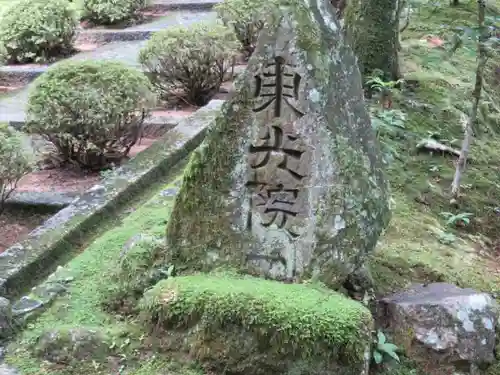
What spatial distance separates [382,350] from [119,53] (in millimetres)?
8770

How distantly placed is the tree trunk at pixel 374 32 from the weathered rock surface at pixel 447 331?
4453 millimetres

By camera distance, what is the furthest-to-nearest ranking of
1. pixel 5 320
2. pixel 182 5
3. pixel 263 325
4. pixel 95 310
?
pixel 182 5 → pixel 95 310 → pixel 5 320 → pixel 263 325

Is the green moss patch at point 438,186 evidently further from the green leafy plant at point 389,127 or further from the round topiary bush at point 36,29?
the round topiary bush at point 36,29

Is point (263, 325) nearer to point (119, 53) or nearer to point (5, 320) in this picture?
point (5, 320)

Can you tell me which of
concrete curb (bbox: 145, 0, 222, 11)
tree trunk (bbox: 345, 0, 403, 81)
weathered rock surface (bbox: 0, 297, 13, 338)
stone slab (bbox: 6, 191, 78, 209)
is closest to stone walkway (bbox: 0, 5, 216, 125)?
concrete curb (bbox: 145, 0, 222, 11)

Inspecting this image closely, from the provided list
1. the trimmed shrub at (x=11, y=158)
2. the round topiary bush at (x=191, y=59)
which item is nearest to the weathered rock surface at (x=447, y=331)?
the trimmed shrub at (x=11, y=158)

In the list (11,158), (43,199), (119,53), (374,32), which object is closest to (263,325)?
(11,158)

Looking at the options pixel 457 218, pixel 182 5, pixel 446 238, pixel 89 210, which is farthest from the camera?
pixel 182 5

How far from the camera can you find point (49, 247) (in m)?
4.69

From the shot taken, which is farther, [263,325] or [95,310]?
[95,310]

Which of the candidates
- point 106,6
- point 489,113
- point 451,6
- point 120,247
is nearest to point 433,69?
point 489,113

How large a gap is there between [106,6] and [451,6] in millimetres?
6519

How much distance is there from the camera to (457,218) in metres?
5.53

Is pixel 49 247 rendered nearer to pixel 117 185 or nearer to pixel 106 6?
pixel 117 185
